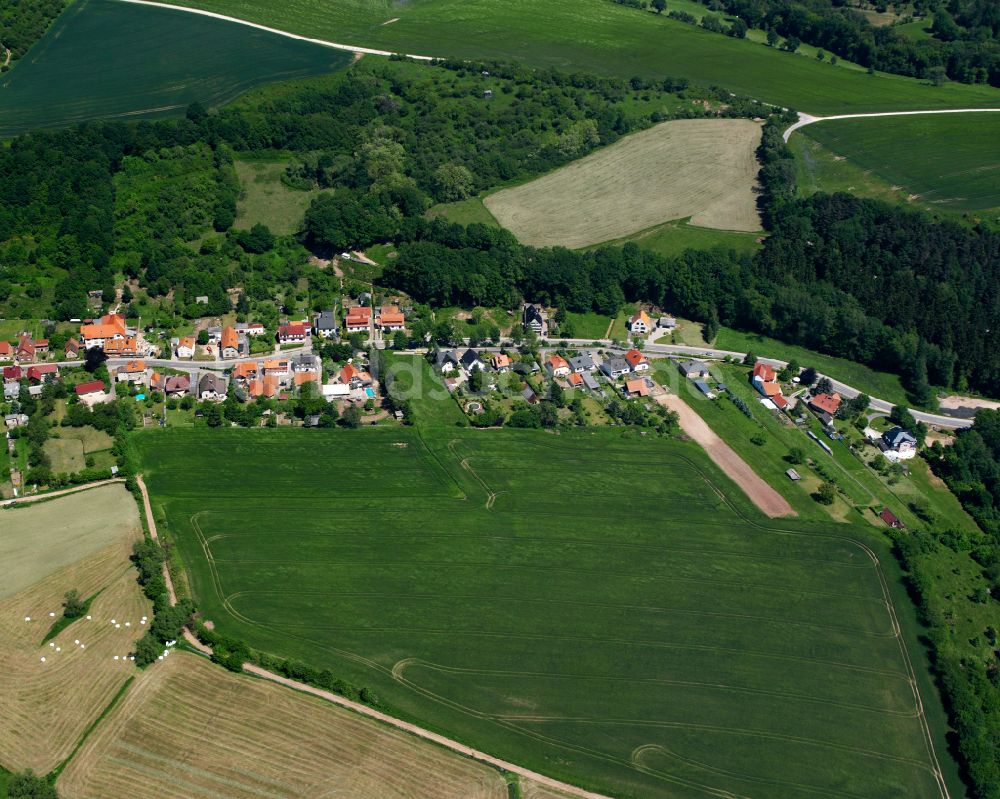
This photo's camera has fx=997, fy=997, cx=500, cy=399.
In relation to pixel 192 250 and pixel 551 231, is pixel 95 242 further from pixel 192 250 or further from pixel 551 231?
pixel 551 231

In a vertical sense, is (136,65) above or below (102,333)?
above

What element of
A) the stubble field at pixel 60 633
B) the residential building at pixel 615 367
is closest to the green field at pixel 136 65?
the stubble field at pixel 60 633

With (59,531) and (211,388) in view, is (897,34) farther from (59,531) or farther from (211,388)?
(59,531)

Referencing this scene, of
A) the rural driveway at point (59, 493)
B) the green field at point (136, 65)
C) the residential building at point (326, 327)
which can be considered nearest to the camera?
the rural driveway at point (59, 493)

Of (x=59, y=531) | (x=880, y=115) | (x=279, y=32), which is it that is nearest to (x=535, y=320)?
(x=59, y=531)

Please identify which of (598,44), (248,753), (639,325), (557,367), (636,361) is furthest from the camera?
(598,44)

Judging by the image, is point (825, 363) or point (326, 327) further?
point (825, 363)

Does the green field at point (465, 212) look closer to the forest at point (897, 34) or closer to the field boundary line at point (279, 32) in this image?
the field boundary line at point (279, 32)
